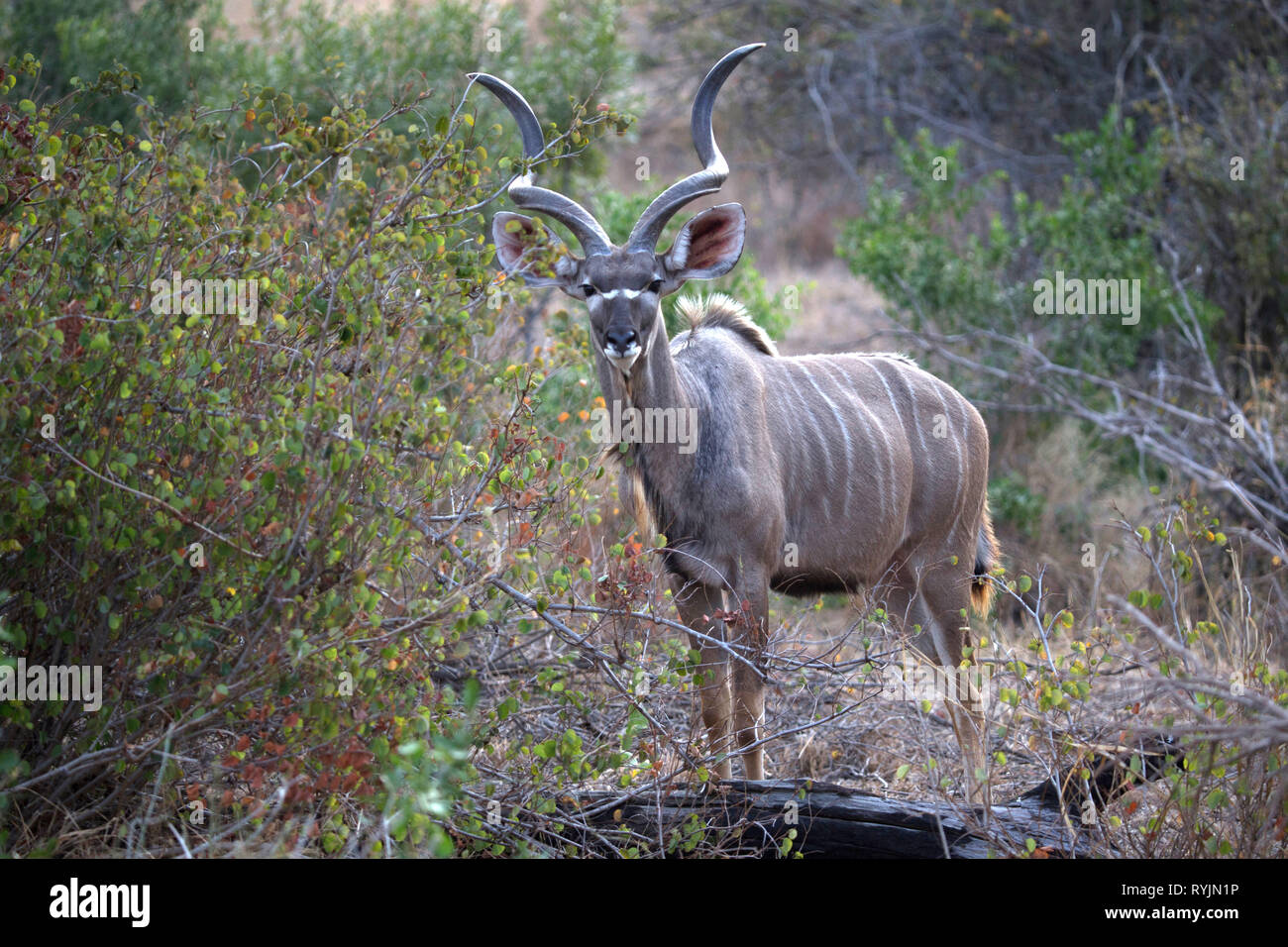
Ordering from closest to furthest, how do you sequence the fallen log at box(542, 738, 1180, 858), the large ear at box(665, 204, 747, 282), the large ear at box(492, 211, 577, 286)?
the fallen log at box(542, 738, 1180, 858) → the large ear at box(492, 211, 577, 286) → the large ear at box(665, 204, 747, 282)

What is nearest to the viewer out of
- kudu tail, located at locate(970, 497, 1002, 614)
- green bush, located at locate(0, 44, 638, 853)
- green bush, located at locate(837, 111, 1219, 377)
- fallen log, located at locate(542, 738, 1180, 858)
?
green bush, located at locate(0, 44, 638, 853)

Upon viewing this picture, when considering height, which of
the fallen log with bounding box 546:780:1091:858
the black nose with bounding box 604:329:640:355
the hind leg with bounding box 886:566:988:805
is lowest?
the fallen log with bounding box 546:780:1091:858

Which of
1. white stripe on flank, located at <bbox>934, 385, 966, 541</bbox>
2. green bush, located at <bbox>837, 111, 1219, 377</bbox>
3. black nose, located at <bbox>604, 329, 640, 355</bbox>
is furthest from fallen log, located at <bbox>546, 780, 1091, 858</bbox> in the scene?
green bush, located at <bbox>837, 111, 1219, 377</bbox>

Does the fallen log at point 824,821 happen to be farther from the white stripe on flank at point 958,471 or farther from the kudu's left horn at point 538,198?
the kudu's left horn at point 538,198

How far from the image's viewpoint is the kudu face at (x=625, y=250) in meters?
3.61

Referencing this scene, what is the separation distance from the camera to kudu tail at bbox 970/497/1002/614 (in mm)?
4566

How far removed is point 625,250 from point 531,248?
0.30 metres

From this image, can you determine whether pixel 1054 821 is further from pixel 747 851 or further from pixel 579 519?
pixel 579 519

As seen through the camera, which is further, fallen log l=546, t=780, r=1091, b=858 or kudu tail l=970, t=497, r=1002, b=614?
kudu tail l=970, t=497, r=1002, b=614

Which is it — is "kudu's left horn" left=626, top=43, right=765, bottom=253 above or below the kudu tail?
above

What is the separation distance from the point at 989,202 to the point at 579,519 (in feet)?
23.2

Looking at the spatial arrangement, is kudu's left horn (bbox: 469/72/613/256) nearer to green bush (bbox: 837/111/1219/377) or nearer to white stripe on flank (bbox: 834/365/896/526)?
white stripe on flank (bbox: 834/365/896/526)

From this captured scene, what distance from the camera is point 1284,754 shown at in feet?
9.54
